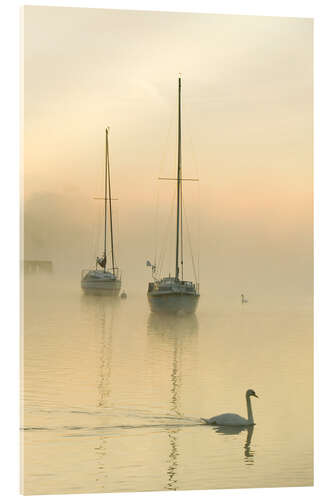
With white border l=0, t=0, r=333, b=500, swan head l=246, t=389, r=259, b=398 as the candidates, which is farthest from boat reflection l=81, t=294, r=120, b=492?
swan head l=246, t=389, r=259, b=398

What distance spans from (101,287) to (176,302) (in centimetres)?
66

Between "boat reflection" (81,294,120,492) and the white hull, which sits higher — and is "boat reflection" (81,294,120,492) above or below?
below

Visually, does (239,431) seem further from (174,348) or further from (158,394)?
(174,348)

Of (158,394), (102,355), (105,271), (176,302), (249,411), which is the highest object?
(105,271)

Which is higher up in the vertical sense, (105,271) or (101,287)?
(105,271)

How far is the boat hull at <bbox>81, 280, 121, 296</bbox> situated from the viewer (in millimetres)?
8578

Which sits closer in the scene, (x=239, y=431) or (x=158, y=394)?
(x=239, y=431)

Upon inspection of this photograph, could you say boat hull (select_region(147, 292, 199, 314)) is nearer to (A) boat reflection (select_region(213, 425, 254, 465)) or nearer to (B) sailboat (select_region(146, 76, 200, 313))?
(B) sailboat (select_region(146, 76, 200, 313))

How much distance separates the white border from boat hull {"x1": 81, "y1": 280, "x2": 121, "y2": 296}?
106 centimetres
